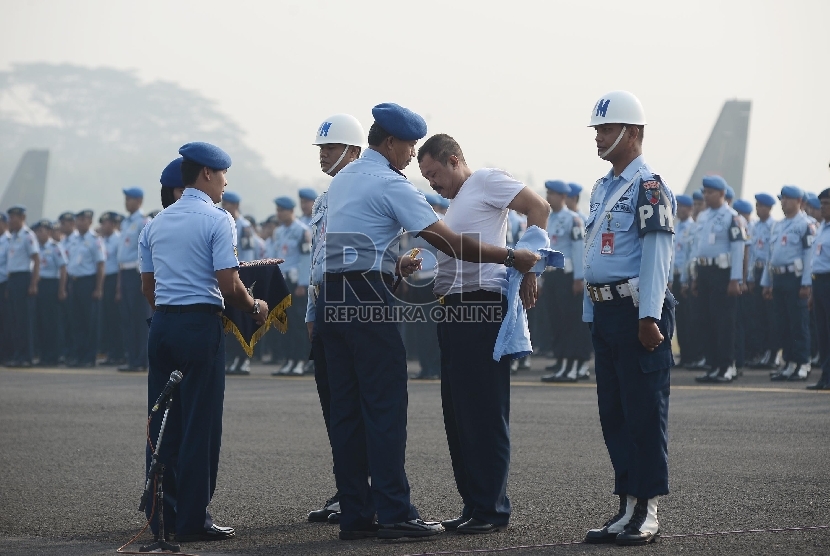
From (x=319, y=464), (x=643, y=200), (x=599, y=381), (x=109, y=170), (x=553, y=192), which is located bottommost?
(x=319, y=464)

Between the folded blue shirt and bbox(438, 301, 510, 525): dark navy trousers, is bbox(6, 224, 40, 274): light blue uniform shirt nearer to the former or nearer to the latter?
bbox(438, 301, 510, 525): dark navy trousers

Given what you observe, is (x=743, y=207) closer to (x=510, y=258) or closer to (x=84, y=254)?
(x=84, y=254)

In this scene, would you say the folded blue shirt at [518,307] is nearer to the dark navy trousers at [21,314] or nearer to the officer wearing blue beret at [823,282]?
the officer wearing blue beret at [823,282]

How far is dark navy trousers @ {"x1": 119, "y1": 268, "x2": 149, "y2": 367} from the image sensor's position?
17922 mm

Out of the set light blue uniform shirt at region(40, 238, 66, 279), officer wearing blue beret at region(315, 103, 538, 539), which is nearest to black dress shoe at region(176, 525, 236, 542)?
officer wearing blue beret at region(315, 103, 538, 539)

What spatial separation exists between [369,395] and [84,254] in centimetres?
1508

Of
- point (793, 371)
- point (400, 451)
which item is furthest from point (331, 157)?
point (793, 371)

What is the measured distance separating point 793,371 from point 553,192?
12.5 ft

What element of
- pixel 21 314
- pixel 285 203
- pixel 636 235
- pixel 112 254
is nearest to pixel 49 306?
pixel 21 314

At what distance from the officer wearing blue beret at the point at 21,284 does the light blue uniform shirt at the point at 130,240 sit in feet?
7.43

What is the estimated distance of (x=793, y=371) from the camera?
1477cm

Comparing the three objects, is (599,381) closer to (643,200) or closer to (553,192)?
(643,200)

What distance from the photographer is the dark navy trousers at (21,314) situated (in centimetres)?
2006

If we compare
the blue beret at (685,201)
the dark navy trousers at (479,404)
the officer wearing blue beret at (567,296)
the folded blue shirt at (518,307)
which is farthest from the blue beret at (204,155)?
the blue beret at (685,201)
